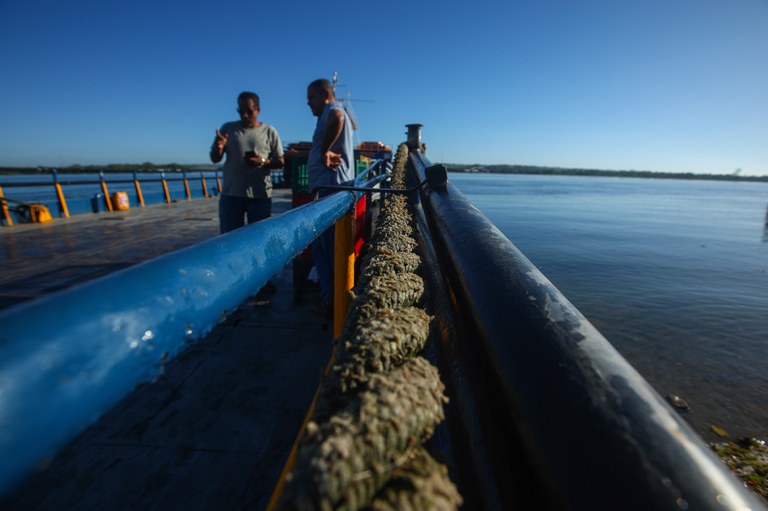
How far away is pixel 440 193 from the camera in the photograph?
184cm

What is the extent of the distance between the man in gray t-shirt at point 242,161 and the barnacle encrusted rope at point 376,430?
330 centimetres

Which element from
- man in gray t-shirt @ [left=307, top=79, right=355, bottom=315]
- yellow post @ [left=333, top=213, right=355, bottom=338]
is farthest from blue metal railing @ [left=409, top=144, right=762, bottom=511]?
man in gray t-shirt @ [left=307, top=79, right=355, bottom=315]

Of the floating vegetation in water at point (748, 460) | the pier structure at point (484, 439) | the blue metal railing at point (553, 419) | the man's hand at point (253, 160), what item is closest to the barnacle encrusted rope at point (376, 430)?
the pier structure at point (484, 439)

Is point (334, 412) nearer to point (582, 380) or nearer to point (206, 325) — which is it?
point (206, 325)

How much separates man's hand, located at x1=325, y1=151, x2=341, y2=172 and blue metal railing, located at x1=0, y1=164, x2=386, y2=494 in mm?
2729

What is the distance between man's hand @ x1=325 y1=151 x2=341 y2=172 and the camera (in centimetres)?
314

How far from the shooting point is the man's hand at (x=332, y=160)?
10.3 feet

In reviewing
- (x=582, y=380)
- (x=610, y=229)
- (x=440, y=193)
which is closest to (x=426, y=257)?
(x=440, y=193)

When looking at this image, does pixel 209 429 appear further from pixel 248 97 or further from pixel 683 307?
pixel 683 307

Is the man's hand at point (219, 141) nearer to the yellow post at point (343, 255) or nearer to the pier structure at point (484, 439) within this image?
the yellow post at point (343, 255)

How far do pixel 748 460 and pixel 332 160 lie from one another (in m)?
3.42

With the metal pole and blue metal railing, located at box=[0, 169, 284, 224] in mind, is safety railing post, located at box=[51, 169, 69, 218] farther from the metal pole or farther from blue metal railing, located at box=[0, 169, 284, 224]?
the metal pole

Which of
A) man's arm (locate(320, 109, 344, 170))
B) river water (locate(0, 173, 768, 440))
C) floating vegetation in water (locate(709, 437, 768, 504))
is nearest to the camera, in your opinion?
floating vegetation in water (locate(709, 437, 768, 504))

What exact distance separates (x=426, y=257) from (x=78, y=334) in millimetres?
1504
